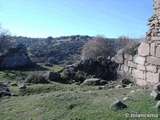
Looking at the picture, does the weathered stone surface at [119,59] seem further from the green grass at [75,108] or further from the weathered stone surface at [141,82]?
the green grass at [75,108]

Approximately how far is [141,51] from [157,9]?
1636 mm

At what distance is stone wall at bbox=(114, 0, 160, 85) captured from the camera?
6739mm

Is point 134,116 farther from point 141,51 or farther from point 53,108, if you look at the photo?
point 141,51

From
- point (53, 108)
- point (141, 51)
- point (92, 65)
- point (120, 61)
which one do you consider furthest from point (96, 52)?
point (53, 108)

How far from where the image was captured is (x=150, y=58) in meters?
6.96

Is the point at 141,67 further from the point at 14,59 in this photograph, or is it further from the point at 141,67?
the point at 14,59

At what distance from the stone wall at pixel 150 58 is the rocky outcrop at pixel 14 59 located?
15.0m

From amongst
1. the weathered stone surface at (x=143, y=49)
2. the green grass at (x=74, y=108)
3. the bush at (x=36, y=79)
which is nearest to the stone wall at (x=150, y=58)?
the weathered stone surface at (x=143, y=49)

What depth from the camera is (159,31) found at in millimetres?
6680

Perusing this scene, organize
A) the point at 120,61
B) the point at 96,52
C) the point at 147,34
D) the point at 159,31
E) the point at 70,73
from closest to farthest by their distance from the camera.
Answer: the point at 159,31
the point at 147,34
the point at 120,61
the point at 70,73
the point at 96,52

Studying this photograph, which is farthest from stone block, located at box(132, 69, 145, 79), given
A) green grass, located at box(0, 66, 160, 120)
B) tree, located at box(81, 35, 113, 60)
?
tree, located at box(81, 35, 113, 60)

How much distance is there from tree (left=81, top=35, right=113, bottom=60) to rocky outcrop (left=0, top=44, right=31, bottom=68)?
6.83m

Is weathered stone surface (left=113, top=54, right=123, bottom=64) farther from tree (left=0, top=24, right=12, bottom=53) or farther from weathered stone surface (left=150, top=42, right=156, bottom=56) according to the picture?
tree (left=0, top=24, right=12, bottom=53)

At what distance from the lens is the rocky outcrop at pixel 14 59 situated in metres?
19.7
